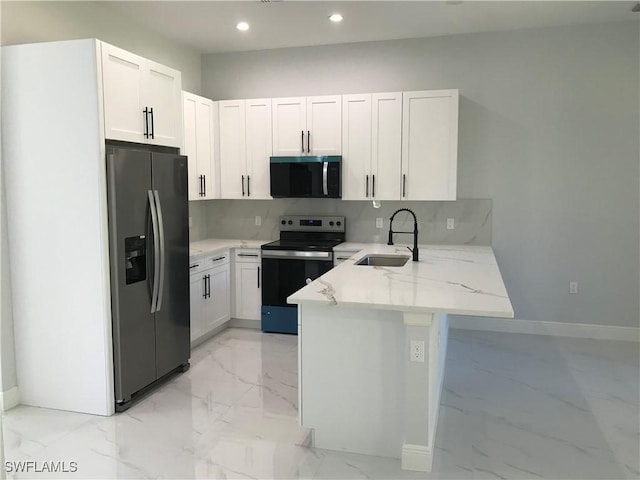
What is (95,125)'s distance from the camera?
123 inches

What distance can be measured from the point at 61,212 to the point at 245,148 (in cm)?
235

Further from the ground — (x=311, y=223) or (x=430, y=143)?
(x=430, y=143)

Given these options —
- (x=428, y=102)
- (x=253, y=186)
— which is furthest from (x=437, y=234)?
(x=253, y=186)

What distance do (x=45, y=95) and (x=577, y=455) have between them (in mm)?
3774

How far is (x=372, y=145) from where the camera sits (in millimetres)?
4930

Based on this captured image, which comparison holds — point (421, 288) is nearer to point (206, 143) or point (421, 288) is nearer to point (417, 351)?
point (417, 351)

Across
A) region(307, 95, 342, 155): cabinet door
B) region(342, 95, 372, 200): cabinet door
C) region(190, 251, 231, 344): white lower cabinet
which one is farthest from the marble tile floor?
region(307, 95, 342, 155): cabinet door

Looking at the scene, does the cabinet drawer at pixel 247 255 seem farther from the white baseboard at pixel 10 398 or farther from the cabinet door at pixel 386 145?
the white baseboard at pixel 10 398

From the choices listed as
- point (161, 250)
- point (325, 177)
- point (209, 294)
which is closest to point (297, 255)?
point (325, 177)

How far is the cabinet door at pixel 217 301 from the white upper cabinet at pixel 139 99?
4.61 ft

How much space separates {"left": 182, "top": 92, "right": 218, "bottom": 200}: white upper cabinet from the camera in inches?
191

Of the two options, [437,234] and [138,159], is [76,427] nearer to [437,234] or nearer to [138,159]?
[138,159]

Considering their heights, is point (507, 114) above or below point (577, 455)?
above

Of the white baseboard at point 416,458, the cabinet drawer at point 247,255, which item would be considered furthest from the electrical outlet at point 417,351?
the cabinet drawer at point 247,255
